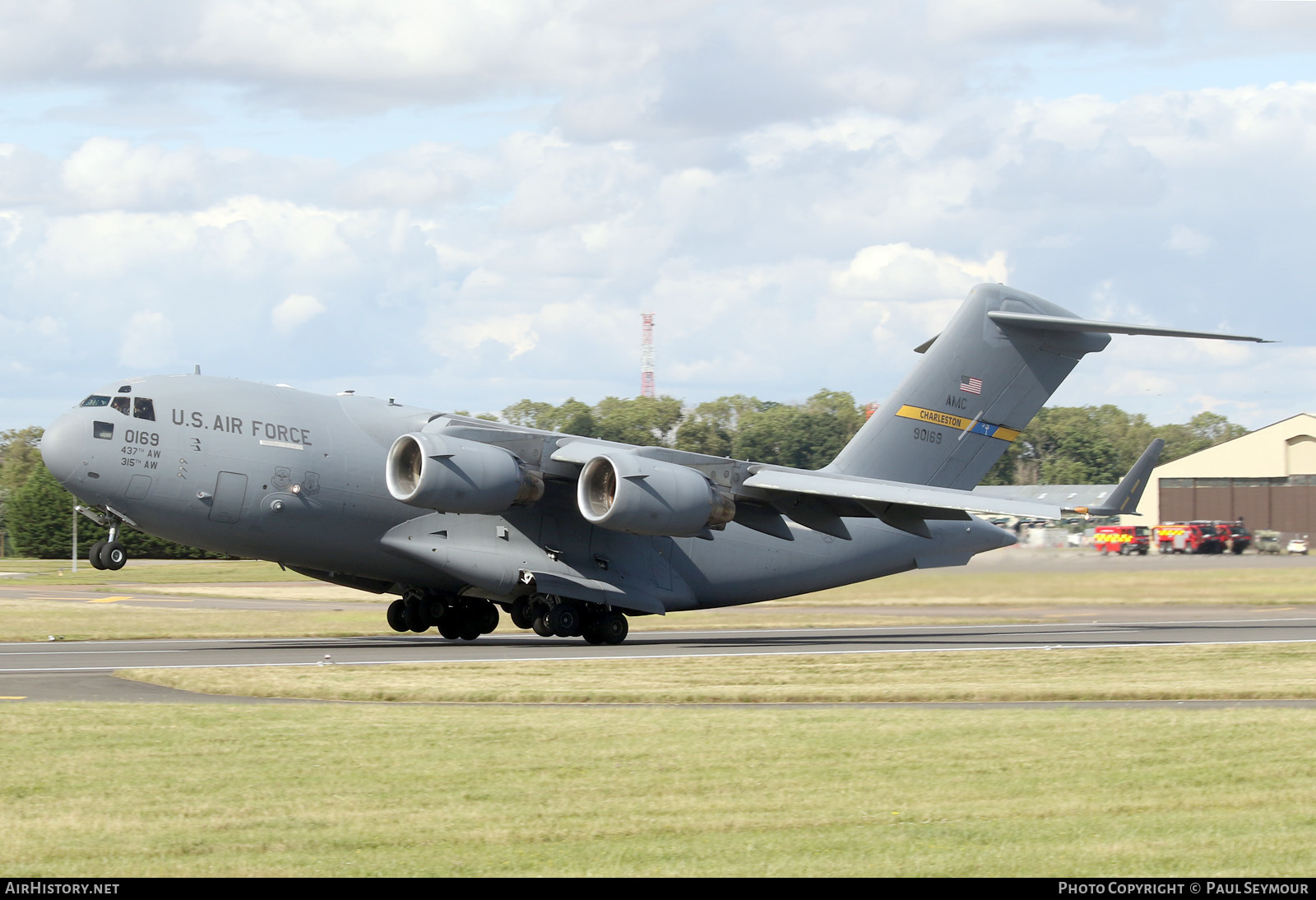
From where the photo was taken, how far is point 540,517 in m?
22.7

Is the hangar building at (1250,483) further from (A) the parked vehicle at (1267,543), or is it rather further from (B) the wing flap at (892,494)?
(B) the wing flap at (892,494)

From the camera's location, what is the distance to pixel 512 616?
23734 millimetres

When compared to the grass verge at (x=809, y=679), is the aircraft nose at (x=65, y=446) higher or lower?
higher

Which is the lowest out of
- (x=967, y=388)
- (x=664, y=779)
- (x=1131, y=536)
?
(x=664, y=779)

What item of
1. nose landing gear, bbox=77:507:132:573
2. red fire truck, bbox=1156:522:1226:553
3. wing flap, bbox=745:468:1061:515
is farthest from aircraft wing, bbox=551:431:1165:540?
red fire truck, bbox=1156:522:1226:553

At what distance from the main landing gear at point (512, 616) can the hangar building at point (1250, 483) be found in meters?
62.0

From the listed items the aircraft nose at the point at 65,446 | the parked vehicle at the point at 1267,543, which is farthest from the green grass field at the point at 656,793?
the parked vehicle at the point at 1267,543

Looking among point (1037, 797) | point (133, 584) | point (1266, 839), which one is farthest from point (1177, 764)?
point (133, 584)

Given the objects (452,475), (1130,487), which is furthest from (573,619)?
(1130,487)

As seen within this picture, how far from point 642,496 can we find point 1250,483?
68.5 metres

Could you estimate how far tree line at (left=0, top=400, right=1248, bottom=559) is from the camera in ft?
223

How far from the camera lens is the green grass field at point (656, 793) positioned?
6.97 meters
